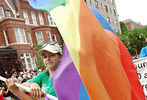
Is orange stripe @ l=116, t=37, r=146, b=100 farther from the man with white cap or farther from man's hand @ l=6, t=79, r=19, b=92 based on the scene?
man's hand @ l=6, t=79, r=19, b=92

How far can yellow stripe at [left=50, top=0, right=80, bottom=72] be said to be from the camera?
96 centimetres

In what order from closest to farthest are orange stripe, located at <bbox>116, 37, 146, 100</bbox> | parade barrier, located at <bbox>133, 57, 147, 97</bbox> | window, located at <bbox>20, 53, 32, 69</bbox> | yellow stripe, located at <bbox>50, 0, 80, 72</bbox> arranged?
yellow stripe, located at <bbox>50, 0, 80, 72</bbox>, orange stripe, located at <bbox>116, 37, 146, 100</bbox>, parade barrier, located at <bbox>133, 57, 147, 97</bbox>, window, located at <bbox>20, 53, 32, 69</bbox>

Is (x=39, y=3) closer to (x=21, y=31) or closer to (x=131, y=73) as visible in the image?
(x=131, y=73)

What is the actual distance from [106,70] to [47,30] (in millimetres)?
22848

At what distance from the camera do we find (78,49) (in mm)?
938

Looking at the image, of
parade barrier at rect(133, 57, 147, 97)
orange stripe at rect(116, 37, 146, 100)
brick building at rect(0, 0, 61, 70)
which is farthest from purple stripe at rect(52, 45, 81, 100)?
brick building at rect(0, 0, 61, 70)

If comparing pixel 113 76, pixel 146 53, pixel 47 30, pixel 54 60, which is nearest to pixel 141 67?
pixel 146 53

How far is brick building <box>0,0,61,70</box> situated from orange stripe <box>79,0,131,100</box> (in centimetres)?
1487

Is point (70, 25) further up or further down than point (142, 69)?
further up

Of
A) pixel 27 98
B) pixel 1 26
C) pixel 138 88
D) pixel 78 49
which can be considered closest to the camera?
pixel 78 49

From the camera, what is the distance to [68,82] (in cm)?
155

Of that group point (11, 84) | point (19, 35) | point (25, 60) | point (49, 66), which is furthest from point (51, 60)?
point (19, 35)

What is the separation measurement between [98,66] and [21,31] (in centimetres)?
1983

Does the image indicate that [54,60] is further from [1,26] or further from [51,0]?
[1,26]
